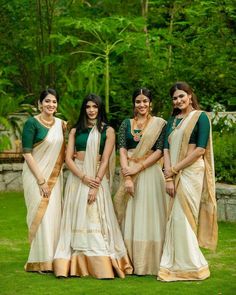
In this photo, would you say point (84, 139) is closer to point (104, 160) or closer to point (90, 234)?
point (104, 160)

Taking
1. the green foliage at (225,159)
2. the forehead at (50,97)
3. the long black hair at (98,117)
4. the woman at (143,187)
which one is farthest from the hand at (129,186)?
the green foliage at (225,159)

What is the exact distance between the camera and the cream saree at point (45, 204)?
7355 millimetres

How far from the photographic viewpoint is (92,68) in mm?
14148

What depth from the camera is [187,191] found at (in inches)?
278

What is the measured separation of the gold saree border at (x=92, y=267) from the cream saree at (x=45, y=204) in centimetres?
20

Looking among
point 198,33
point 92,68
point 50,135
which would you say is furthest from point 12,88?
point 50,135

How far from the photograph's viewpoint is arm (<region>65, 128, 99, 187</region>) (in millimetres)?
7309

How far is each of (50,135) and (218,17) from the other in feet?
20.9

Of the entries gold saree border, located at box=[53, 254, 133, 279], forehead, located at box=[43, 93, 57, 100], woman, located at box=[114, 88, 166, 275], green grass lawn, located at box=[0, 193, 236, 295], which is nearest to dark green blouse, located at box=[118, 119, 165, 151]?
woman, located at box=[114, 88, 166, 275]

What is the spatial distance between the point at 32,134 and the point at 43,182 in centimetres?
46

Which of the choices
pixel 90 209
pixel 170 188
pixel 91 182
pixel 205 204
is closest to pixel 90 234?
pixel 90 209

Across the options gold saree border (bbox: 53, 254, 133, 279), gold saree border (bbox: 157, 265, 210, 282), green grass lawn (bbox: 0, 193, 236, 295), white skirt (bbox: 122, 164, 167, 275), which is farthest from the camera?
white skirt (bbox: 122, 164, 167, 275)

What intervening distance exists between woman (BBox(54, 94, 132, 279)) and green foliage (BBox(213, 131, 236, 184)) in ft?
12.4

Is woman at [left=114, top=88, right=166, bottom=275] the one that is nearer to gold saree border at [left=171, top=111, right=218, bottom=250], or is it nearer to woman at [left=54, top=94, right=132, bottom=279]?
woman at [left=54, top=94, right=132, bottom=279]
